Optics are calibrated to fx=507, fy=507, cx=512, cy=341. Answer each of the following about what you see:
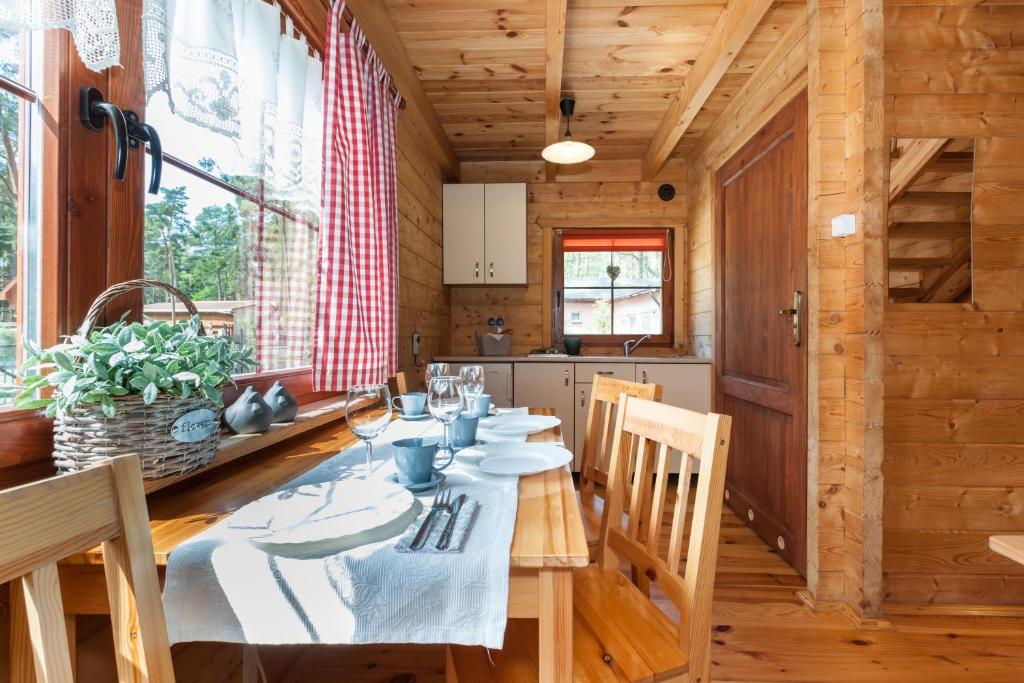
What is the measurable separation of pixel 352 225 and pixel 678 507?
1610 millimetres

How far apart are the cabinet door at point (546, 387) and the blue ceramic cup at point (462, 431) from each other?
7.36 ft

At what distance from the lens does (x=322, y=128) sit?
1.86 metres

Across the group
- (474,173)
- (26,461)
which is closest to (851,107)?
(26,461)

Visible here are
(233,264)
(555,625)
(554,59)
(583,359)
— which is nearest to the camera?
(555,625)

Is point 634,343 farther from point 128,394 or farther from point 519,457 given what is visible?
point 128,394

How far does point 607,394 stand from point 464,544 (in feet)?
3.58

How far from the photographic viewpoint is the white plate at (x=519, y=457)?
1.05 meters

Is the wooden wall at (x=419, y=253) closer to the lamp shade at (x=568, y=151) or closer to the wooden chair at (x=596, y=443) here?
the lamp shade at (x=568, y=151)

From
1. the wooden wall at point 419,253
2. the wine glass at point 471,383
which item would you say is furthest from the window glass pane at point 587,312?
the wine glass at point 471,383

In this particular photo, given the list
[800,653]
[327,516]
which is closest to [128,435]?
[327,516]

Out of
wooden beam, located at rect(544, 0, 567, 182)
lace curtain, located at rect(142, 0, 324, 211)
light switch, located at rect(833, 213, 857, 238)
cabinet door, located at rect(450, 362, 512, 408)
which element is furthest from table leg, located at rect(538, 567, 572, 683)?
cabinet door, located at rect(450, 362, 512, 408)

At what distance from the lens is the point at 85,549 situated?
466mm

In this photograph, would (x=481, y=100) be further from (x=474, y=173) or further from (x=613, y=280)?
(x=613, y=280)

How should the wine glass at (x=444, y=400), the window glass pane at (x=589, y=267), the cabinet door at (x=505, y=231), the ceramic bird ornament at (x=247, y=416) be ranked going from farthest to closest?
the window glass pane at (x=589, y=267), the cabinet door at (x=505, y=231), the ceramic bird ornament at (x=247, y=416), the wine glass at (x=444, y=400)
